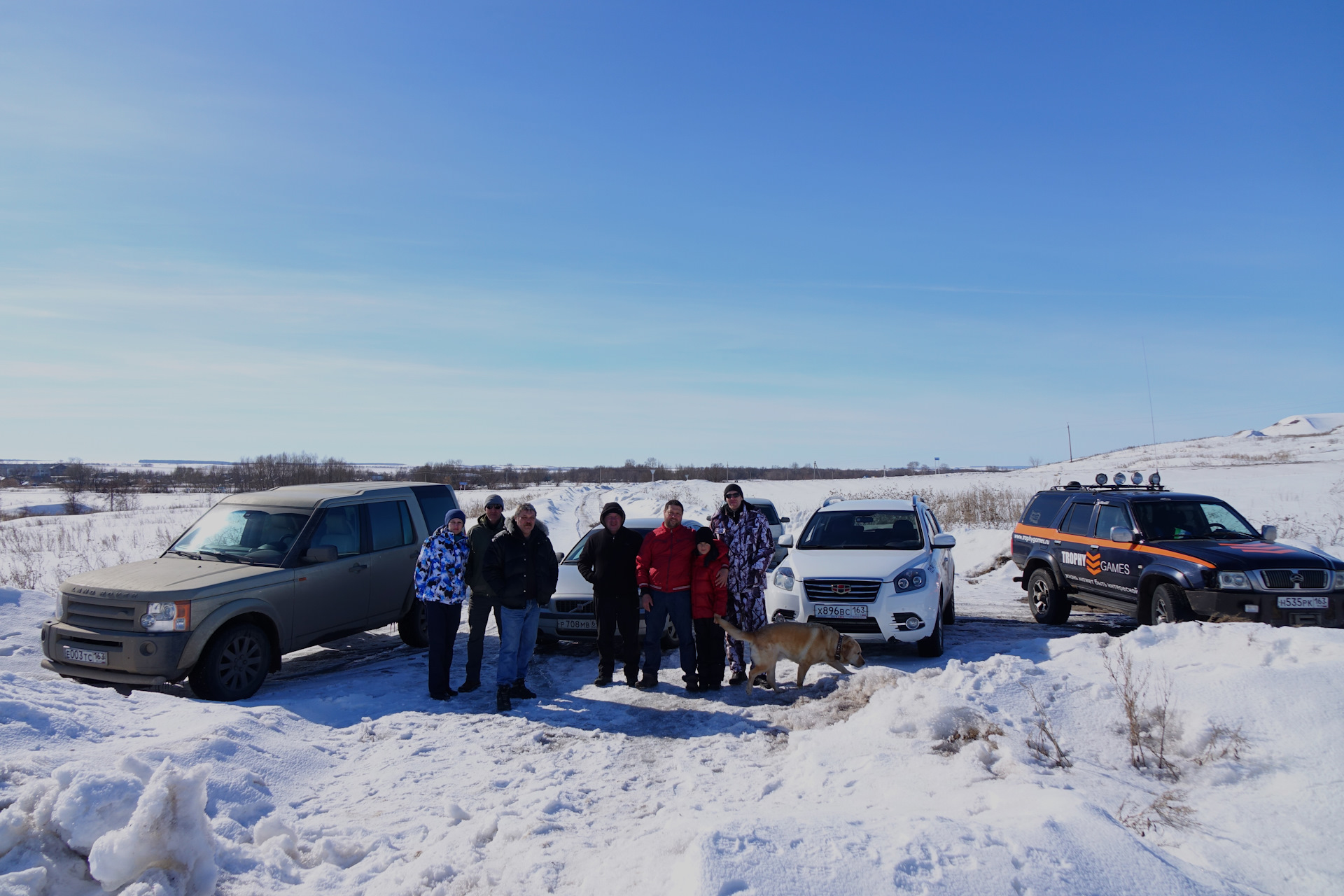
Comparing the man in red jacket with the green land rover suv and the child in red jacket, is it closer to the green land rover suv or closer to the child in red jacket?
the child in red jacket

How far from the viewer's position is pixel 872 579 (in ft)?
27.3

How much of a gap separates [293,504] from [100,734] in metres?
3.68

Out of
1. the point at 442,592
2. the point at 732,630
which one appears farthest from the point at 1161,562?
the point at 442,592

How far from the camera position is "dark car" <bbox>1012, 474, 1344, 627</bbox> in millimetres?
8117

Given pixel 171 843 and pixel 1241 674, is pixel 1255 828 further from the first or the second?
pixel 171 843

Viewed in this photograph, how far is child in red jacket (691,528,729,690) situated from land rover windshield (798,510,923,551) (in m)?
2.34

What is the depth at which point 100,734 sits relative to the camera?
17.2 ft

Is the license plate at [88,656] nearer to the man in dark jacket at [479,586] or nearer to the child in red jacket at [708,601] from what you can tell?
the man in dark jacket at [479,586]

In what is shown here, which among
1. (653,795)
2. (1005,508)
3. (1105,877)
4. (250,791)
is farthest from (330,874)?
(1005,508)

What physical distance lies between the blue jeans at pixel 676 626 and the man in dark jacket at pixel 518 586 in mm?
1097

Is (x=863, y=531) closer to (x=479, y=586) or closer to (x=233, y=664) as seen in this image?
(x=479, y=586)

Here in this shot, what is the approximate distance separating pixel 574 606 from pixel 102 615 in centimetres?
466

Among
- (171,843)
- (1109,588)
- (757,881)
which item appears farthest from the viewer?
(1109,588)

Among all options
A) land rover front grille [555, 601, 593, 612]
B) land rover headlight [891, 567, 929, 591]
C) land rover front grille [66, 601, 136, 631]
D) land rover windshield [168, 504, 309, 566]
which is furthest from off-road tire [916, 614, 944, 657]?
land rover front grille [66, 601, 136, 631]
